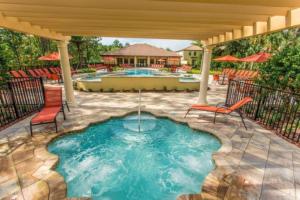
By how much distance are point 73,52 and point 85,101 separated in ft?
76.8

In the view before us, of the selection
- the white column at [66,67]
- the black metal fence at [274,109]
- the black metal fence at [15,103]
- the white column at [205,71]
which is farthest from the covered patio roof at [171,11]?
the white column at [205,71]

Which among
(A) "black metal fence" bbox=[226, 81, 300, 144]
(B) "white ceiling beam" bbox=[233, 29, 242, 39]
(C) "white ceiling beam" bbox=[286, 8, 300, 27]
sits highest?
(B) "white ceiling beam" bbox=[233, 29, 242, 39]

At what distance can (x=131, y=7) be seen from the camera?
3.61 m

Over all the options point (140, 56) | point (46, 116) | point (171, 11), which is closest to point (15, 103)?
point (46, 116)

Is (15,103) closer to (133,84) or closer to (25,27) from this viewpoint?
(25,27)

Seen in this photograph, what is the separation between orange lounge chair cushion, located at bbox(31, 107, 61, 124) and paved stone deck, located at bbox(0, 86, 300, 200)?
433 mm

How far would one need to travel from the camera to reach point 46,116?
5.32m

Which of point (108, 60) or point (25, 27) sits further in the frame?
point (108, 60)

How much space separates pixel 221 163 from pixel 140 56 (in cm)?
3593

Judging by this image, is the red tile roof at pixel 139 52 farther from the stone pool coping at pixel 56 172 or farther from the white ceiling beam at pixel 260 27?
the white ceiling beam at pixel 260 27

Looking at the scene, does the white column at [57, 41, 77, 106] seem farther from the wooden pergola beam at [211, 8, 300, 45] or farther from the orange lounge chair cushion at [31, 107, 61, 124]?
the wooden pergola beam at [211, 8, 300, 45]

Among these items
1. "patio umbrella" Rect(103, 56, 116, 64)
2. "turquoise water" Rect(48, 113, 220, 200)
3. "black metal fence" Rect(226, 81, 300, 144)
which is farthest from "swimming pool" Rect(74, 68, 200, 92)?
"patio umbrella" Rect(103, 56, 116, 64)

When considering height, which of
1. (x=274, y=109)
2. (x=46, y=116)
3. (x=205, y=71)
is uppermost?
(x=205, y=71)

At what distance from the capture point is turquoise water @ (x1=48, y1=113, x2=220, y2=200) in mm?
3490
